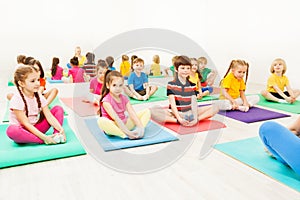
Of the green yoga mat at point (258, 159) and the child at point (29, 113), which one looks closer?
the green yoga mat at point (258, 159)

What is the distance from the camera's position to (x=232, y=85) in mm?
3316

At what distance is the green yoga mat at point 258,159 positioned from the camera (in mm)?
1620

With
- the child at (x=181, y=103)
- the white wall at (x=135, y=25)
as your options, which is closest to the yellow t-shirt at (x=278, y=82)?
the white wall at (x=135, y=25)

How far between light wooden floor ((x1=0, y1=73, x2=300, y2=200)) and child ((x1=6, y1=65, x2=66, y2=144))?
31cm

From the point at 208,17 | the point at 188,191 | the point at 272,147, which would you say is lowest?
the point at 188,191

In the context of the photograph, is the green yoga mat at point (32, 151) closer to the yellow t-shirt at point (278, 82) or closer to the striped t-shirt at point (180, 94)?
the striped t-shirt at point (180, 94)

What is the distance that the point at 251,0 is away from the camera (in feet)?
17.2

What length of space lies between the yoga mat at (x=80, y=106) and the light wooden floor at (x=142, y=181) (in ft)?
3.72

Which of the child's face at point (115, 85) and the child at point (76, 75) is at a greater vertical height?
the child's face at point (115, 85)

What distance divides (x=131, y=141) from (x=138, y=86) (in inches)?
72.7

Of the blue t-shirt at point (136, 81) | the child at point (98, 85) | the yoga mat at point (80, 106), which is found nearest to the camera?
the yoga mat at point (80, 106)

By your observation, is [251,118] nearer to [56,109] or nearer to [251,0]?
[56,109]

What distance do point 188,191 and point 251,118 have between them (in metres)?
1.63

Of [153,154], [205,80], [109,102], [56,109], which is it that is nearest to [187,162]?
[153,154]
